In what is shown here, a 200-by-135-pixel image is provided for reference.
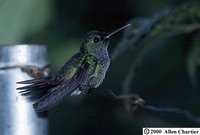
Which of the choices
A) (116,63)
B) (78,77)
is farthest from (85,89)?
(116,63)

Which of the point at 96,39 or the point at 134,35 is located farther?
the point at 134,35

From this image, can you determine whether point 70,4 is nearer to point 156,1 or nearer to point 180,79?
point 156,1

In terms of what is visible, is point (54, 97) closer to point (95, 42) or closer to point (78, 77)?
point (78, 77)

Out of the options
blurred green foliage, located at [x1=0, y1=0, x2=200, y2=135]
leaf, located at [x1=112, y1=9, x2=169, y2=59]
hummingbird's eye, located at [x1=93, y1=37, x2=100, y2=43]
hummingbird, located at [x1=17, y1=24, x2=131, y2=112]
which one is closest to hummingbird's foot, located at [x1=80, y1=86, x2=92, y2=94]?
hummingbird, located at [x1=17, y1=24, x2=131, y2=112]

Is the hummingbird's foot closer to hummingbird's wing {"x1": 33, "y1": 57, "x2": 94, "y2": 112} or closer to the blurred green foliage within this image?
hummingbird's wing {"x1": 33, "y1": 57, "x2": 94, "y2": 112}

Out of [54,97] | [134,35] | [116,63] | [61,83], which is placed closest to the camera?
[54,97]

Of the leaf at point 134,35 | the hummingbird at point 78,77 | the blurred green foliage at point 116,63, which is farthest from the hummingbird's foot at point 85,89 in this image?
the blurred green foliage at point 116,63
